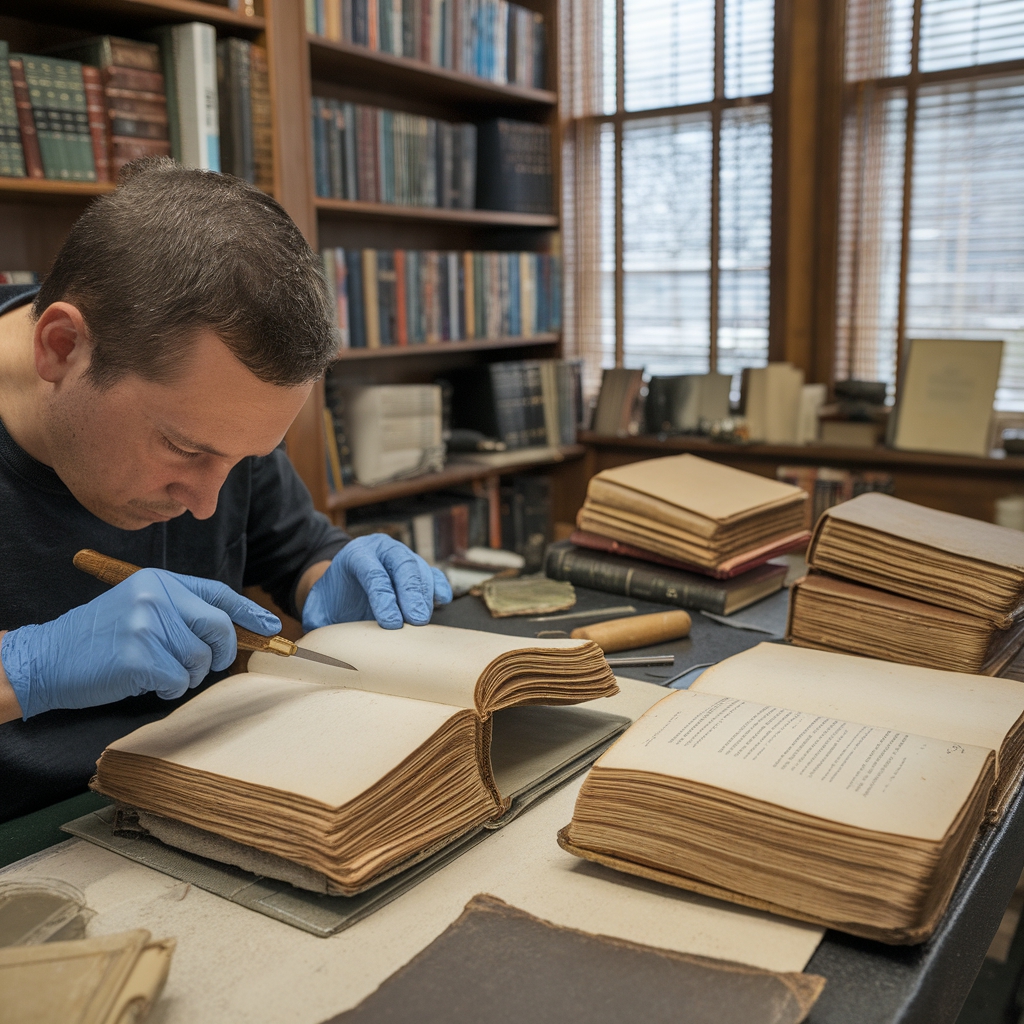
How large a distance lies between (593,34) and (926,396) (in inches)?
69.4

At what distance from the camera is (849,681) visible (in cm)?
101

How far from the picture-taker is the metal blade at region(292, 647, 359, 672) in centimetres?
97

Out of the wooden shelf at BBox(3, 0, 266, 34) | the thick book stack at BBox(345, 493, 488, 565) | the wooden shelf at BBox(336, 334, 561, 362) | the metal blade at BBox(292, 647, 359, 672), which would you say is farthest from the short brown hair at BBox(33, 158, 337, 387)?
the thick book stack at BBox(345, 493, 488, 565)

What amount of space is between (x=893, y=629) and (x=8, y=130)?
6.49 feet

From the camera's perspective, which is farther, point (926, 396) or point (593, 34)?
point (593, 34)

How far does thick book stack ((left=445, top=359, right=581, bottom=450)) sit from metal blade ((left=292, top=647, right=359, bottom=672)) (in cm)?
243

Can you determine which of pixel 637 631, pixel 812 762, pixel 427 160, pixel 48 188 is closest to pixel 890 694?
pixel 812 762

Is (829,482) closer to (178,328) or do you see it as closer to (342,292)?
(342,292)

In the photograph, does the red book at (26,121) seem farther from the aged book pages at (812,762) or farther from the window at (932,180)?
the window at (932,180)

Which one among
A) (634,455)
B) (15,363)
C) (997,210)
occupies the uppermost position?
(997,210)

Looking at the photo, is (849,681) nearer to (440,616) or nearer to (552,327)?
(440,616)

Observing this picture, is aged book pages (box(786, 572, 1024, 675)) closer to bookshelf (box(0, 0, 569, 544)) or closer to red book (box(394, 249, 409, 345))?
bookshelf (box(0, 0, 569, 544))

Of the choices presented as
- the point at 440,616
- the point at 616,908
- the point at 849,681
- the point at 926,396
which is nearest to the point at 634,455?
the point at 926,396

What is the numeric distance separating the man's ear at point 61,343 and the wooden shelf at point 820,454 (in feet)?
8.11
